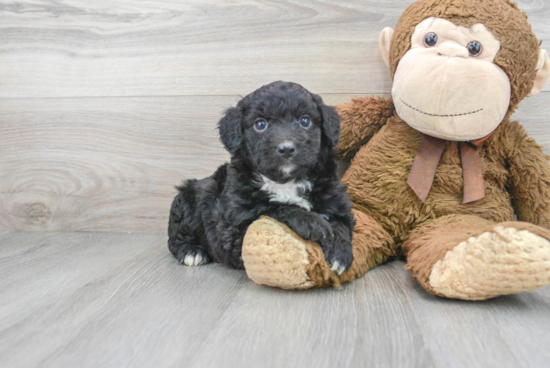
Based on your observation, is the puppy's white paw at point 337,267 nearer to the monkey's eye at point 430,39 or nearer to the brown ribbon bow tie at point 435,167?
the brown ribbon bow tie at point 435,167

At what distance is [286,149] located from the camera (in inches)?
55.6

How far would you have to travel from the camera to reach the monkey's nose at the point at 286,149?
4.62 ft

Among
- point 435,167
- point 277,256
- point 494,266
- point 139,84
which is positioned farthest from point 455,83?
point 139,84

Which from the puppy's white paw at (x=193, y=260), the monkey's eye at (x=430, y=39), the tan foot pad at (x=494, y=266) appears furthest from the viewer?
the puppy's white paw at (x=193, y=260)

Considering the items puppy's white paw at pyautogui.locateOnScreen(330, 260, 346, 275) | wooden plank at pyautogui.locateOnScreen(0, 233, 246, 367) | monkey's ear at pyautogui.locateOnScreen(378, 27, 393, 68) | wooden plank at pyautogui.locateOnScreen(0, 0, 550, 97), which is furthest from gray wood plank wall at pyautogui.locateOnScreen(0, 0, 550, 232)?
puppy's white paw at pyautogui.locateOnScreen(330, 260, 346, 275)

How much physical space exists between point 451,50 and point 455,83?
136 millimetres

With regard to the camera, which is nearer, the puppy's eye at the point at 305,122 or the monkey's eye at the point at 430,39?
the puppy's eye at the point at 305,122

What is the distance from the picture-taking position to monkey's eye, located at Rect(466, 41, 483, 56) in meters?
1.59

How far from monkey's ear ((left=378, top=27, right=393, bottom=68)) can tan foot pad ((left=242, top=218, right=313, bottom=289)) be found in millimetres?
1001

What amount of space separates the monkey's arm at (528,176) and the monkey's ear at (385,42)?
600 mm

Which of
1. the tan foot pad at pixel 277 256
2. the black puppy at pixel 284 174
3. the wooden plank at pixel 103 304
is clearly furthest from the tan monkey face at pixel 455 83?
the wooden plank at pixel 103 304

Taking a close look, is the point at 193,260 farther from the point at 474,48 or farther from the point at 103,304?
the point at 474,48

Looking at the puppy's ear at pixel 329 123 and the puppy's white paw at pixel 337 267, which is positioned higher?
the puppy's ear at pixel 329 123

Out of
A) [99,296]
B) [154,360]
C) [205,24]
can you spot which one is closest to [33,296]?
[99,296]
